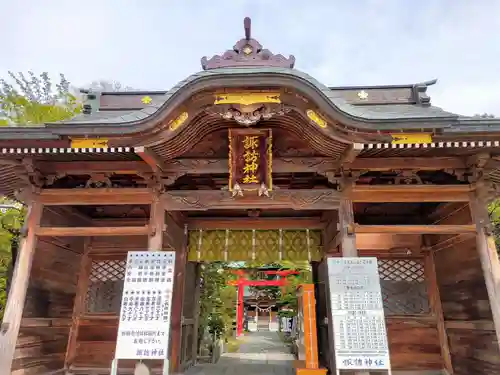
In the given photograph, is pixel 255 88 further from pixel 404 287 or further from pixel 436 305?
pixel 436 305

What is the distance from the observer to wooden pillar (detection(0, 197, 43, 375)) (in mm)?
5500

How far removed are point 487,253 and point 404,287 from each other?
246 cm

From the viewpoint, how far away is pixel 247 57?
605 cm

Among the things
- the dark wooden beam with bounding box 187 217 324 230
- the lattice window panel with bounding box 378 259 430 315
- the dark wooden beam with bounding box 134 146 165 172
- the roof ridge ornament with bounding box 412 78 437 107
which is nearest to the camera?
the dark wooden beam with bounding box 134 146 165 172

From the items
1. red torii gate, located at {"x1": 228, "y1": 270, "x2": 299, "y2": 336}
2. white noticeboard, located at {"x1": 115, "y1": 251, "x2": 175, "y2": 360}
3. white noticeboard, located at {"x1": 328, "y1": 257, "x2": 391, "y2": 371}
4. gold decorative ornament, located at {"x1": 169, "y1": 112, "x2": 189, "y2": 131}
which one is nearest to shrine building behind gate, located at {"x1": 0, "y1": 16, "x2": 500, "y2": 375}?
gold decorative ornament, located at {"x1": 169, "y1": 112, "x2": 189, "y2": 131}

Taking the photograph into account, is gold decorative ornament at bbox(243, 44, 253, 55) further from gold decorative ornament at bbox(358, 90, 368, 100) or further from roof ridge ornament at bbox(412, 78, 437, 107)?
roof ridge ornament at bbox(412, 78, 437, 107)

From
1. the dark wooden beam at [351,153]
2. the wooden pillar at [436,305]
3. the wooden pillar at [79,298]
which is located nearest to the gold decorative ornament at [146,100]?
the wooden pillar at [79,298]

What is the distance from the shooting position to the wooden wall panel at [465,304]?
6090 mm

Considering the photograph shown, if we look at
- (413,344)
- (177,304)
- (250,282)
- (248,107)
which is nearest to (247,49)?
(248,107)

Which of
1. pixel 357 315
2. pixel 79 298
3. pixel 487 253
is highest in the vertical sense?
pixel 487 253

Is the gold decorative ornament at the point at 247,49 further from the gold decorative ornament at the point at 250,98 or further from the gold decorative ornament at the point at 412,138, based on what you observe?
the gold decorative ornament at the point at 412,138

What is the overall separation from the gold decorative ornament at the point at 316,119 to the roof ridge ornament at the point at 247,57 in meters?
1.04

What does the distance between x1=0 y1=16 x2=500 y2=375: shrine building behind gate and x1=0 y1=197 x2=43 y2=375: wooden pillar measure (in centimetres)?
2

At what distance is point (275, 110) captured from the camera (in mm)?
5445
